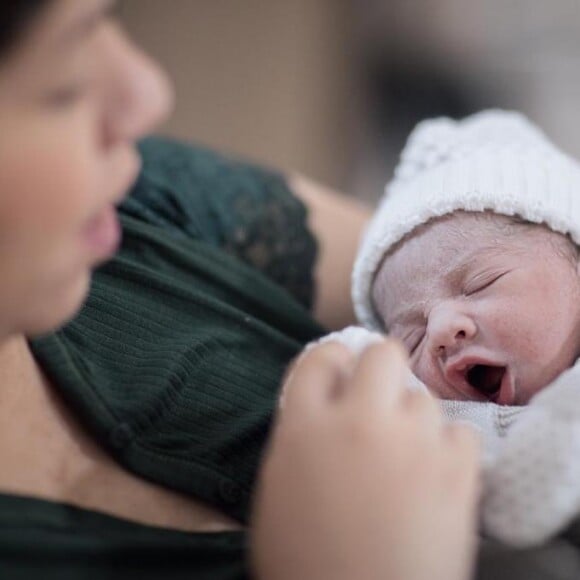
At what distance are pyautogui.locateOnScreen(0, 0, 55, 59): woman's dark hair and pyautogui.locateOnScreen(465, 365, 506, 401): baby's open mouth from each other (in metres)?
0.46

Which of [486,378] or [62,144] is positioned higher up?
[62,144]

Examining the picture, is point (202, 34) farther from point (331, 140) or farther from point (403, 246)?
point (403, 246)

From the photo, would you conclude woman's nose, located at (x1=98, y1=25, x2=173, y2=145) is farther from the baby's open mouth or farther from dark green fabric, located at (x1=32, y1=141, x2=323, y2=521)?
the baby's open mouth

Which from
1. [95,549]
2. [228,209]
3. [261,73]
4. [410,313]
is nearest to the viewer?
[95,549]

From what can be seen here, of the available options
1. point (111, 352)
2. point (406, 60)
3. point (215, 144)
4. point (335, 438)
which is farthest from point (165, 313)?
point (406, 60)

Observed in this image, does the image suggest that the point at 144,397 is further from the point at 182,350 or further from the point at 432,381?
the point at 432,381

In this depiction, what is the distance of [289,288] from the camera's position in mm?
1009

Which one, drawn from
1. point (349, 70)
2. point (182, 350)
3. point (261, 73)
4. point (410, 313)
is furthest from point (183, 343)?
point (349, 70)

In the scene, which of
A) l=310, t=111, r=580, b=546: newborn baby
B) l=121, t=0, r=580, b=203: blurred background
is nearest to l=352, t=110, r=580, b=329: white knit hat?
l=310, t=111, r=580, b=546: newborn baby

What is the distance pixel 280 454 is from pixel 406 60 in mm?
2111

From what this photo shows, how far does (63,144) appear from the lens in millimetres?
478

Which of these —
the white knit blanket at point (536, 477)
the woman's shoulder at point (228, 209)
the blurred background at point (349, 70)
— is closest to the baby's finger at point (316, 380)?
the white knit blanket at point (536, 477)

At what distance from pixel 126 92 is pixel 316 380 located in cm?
21

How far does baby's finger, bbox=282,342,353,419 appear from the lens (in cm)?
51
